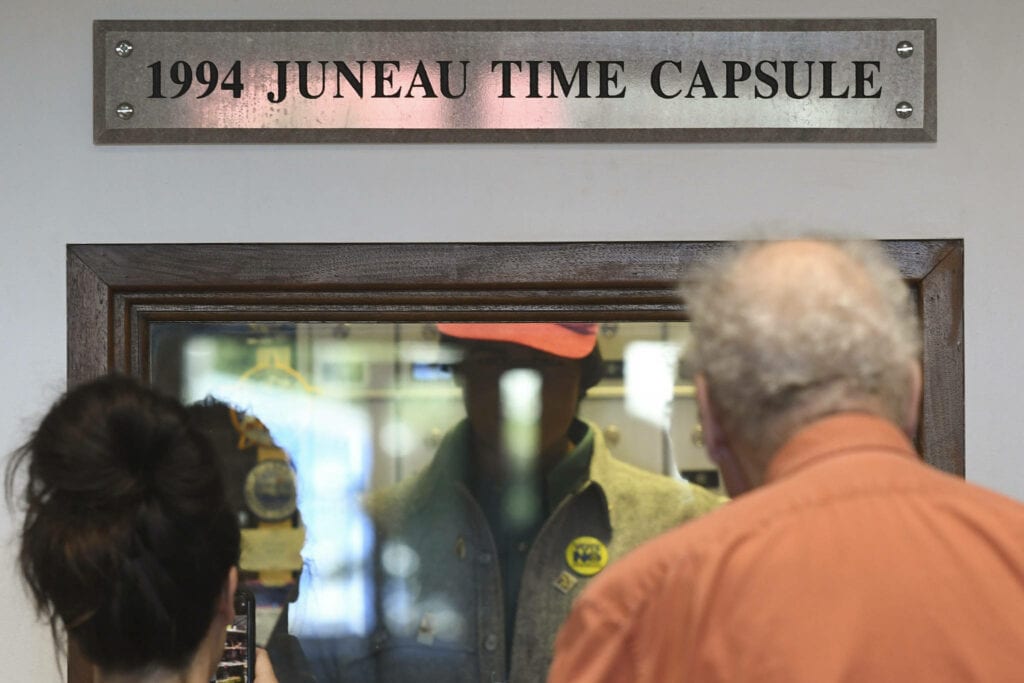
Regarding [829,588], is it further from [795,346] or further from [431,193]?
[431,193]

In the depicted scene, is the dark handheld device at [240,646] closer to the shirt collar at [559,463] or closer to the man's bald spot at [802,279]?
the shirt collar at [559,463]

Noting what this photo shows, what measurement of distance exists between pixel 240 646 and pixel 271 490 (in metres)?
0.28

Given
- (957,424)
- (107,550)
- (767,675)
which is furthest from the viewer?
(957,424)

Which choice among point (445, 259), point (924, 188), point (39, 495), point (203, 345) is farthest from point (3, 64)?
point (924, 188)

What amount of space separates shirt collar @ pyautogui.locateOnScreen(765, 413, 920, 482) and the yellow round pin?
1226 millimetres

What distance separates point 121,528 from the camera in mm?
1366

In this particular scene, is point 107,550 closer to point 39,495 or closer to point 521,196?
point 39,495

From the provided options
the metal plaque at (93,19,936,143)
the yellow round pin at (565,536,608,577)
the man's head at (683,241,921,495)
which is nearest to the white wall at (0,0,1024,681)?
the metal plaque at (93,19,936,143)

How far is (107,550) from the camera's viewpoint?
4.45 feet

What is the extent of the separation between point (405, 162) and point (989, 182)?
1.03m

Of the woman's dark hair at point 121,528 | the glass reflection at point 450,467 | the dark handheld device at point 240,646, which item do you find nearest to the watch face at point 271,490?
the glass reflection at point 450,467

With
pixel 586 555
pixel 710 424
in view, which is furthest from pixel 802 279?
pixel 586 555

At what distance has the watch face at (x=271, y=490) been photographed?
2514 millimetres

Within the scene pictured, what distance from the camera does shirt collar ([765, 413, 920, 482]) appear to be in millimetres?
1299
